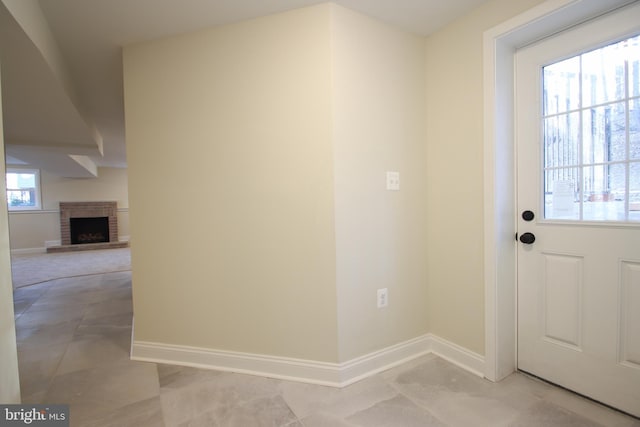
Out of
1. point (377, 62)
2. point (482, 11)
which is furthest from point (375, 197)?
point (482, 11)

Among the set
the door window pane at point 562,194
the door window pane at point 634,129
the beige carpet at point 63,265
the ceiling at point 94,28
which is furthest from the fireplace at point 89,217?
the door window pane at point 634,129

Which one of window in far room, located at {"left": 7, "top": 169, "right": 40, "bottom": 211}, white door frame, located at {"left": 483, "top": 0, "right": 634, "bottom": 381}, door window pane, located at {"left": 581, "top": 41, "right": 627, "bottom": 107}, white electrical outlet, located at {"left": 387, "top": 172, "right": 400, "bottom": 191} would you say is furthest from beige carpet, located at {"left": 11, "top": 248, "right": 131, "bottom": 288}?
door window pane, located at {"left": 581, "top": 41, "right": 627, "bottom": 107}

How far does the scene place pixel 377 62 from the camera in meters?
1.98

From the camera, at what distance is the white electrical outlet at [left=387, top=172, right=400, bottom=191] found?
2047 mm

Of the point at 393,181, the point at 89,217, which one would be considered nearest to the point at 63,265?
the point at 89,217

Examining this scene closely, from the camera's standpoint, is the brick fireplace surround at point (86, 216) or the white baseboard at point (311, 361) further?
the brick fireplace surround at point (86, 216)

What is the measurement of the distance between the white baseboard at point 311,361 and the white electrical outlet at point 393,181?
111 centimetres

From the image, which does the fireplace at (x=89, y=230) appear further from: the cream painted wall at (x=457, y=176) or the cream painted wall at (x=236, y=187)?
the cream painted wall at (x=457, y=176)

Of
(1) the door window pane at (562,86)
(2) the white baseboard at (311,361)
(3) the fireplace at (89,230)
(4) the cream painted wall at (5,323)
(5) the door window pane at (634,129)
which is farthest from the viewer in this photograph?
(3) the fireplace at (89,230)

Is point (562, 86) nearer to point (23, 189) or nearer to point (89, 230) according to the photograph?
point (89, 230)

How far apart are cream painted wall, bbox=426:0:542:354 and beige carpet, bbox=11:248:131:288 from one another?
5713mm

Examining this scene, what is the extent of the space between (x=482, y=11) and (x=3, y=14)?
261cm

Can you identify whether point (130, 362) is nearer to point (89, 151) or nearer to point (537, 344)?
point (537, 344)

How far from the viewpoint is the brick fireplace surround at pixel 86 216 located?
7.98m
